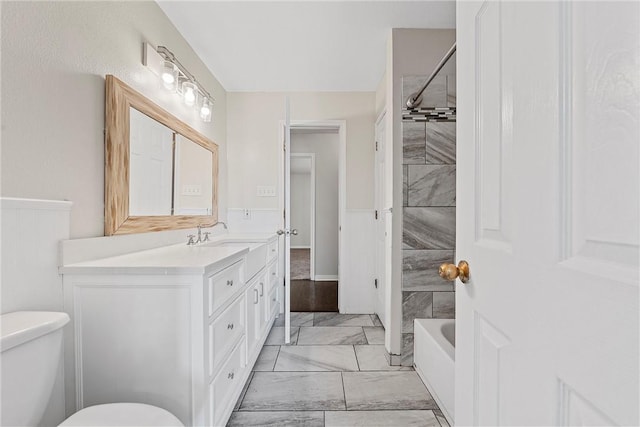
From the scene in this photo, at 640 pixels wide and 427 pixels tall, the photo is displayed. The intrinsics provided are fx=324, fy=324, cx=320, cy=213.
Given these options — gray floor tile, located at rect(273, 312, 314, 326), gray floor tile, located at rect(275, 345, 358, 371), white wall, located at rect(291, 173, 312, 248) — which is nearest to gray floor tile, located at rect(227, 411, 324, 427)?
gray floor tile, located at rect(275, 345, 358, 371)

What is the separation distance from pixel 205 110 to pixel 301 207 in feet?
20.0

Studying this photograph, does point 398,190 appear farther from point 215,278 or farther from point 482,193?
point 482,193

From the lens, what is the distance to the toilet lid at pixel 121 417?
3.05 ft

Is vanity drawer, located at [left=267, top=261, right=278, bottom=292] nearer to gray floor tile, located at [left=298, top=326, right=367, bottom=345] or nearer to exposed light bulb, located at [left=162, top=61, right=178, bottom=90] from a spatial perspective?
gray floor tile, located at [left=298, top=326, right=367, bottom=345]

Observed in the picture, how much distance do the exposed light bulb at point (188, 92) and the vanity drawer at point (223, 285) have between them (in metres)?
1.31

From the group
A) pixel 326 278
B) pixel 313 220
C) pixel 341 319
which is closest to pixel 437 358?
pixel 341 319

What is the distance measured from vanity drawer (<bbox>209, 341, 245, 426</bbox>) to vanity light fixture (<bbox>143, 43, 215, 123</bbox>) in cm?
168

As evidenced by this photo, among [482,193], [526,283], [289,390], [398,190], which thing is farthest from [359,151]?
[526,283]

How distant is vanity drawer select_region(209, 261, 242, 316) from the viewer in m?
1.37

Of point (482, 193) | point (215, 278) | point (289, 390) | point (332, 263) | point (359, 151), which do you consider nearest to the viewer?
point (482, 193)

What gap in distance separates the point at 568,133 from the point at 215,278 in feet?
4.30

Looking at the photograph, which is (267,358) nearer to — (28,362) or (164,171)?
(164,171)

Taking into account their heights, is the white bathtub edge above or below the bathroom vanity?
below

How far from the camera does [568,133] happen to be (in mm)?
446
